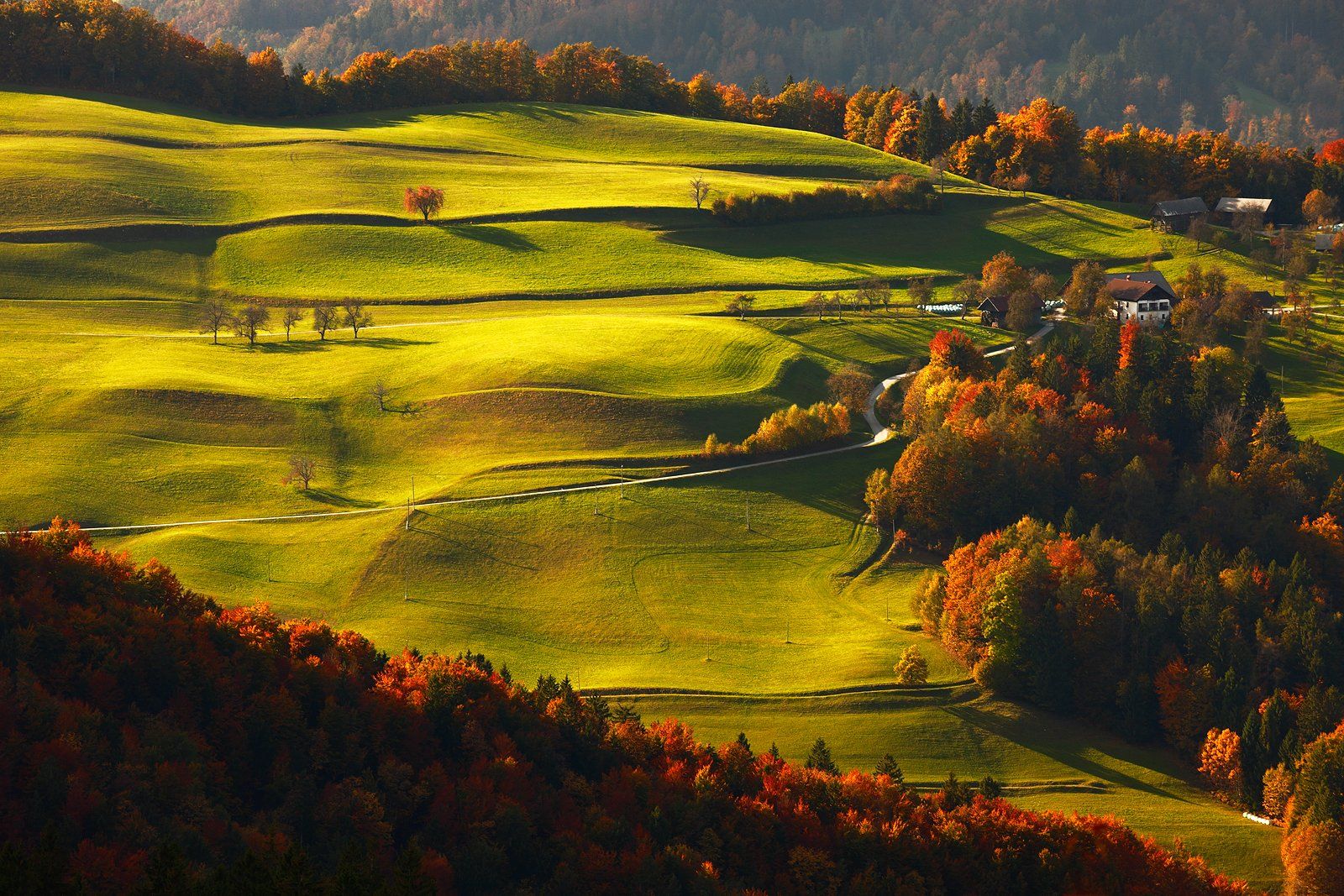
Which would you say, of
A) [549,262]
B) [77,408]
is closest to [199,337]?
[77,408]

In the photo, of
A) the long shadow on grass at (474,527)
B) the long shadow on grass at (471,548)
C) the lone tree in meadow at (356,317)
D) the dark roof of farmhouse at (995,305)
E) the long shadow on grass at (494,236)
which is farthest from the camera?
the long shadow on grass at (494,236)

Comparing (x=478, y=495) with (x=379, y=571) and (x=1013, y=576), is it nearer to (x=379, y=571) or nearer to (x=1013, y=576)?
(x=379, y=571)

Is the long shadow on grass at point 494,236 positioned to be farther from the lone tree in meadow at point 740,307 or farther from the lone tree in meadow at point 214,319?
the lone tree in meadow at point 214,319

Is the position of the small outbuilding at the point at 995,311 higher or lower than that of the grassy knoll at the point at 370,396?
higher

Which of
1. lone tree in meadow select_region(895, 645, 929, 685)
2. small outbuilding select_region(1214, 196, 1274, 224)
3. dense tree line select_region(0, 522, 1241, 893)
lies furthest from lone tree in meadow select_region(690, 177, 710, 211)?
dense tree line select_region(0, 522, 1241, 893)

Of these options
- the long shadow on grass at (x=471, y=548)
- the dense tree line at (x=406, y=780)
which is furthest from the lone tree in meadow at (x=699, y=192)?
the dense tree line at (x=406, y=780)

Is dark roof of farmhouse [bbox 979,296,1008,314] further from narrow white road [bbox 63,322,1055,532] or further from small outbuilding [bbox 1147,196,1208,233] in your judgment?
small outbuilding [bbox 1147,196,1208,233]
